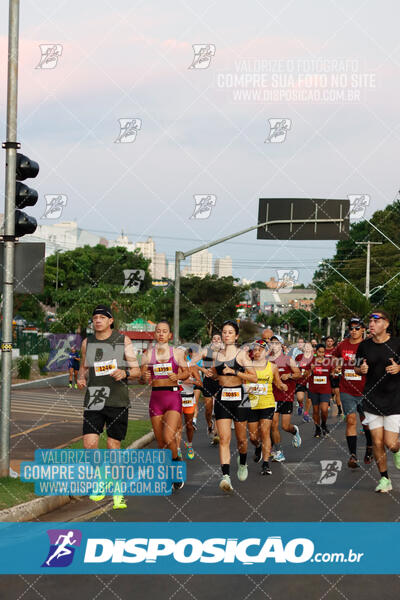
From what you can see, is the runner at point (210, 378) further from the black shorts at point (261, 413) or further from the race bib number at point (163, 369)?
the black shorts at point (261, 413)

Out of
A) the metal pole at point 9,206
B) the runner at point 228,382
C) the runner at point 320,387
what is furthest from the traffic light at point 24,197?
the runner at point 320,387

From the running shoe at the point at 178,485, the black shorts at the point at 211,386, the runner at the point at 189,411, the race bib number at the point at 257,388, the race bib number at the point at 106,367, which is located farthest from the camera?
the runner at the point at 189,411

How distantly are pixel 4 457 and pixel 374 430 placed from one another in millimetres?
4472

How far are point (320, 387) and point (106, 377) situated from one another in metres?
7.95

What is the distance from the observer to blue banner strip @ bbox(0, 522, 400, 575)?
6.33 metres

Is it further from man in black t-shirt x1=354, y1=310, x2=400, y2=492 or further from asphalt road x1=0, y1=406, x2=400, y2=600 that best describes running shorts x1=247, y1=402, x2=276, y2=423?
man in black t-shirt x1=354, y1=310, x2=400, y2=492

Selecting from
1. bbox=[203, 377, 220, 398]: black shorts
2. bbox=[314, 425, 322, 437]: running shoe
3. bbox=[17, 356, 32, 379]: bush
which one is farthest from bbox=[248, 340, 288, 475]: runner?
bbox=[17, 356, 32, 379]: bush

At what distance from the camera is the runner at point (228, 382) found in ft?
32.9

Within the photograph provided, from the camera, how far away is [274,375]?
12.0 metres

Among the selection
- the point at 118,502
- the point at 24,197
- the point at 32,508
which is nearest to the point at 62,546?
the point at 32,508

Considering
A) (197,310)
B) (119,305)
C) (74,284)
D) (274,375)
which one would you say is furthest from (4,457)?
(74,284)

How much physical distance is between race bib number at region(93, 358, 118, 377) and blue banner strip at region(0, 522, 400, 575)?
5.44 feet

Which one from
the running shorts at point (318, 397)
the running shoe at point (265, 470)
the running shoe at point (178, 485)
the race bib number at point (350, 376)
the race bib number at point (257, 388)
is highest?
the race bib number at point (350, 376)
